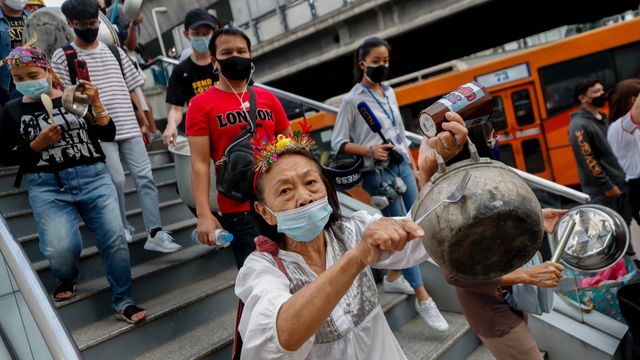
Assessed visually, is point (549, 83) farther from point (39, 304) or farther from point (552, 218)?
point (39, 304)

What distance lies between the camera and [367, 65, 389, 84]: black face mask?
133 inches

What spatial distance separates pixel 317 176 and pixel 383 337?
568 millimetres

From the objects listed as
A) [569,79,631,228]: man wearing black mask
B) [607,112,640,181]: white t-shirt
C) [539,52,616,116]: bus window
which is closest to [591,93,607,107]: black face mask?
[569,79,631,228]: man wearing black mask

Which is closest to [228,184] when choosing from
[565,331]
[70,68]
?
[70,68]

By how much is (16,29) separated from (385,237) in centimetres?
451

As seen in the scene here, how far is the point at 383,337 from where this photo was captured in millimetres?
1468

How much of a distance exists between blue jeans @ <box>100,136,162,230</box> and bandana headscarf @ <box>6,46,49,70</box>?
33.0 inches

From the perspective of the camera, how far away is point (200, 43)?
342 cm

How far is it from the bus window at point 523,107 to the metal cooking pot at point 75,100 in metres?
7.64

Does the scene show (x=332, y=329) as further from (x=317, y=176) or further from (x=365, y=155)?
(x=365, y=155)

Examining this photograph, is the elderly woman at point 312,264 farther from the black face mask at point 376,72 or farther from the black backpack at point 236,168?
the black face mask at point 376,72

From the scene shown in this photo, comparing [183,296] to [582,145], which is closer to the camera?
[183,296]

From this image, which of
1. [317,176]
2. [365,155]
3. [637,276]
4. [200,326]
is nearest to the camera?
[317,176]

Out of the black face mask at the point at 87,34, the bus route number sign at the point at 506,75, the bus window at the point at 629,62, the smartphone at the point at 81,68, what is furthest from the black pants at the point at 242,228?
the bus window at the point at 629,62
